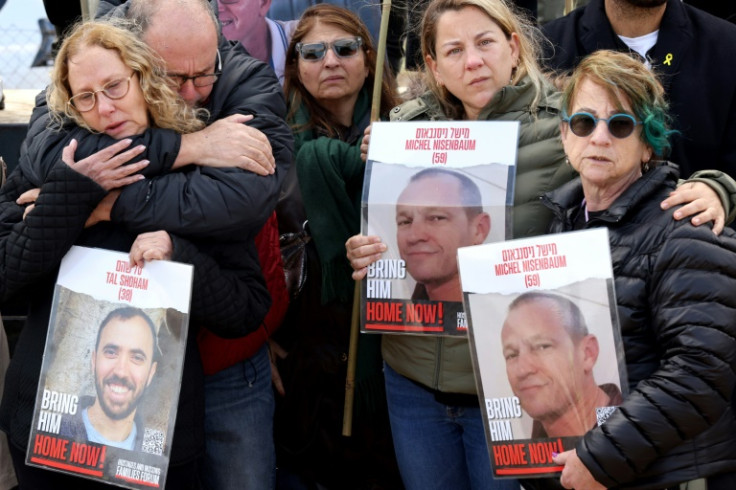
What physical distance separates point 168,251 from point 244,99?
24.1 inches

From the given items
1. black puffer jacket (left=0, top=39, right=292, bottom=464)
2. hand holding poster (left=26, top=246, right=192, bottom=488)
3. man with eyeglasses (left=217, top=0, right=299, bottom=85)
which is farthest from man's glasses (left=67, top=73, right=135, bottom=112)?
man with eyeglasses (left=217, top=0, right=299, bottom=85)

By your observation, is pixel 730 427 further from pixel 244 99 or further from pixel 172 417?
pixel 244 99

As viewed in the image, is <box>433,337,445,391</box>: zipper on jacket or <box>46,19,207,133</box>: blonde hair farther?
<box>433,337,445,391</box>: zipper on jacket

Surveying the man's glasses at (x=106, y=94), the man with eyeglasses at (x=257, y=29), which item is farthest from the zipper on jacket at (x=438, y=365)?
the man with eyeglasses at (x=257, y=29)

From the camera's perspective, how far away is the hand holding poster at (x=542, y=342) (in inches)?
95.0

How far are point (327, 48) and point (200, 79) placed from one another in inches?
28.9

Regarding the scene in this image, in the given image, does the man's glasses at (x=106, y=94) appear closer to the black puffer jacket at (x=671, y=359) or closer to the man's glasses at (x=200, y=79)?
the man's glasses at (x=200, y=79)

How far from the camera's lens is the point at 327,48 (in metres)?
3.61

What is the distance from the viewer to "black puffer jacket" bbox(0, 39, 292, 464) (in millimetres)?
2734

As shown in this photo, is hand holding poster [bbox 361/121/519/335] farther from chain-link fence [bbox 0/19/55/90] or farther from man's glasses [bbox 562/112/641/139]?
chain-link fence [bbox 0/19/55/90]

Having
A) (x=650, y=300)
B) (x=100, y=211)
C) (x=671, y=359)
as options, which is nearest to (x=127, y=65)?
(x=100, y=211)

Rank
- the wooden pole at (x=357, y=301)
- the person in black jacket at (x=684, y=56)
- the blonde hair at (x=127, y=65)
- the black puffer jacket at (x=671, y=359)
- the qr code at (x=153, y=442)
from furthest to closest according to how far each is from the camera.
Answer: the person in black jacket at (x=684, y=56), the wooden pole at (x=357, y=301), the blonde hair at (x=127, y=65), the qr code at (x=153, y=442), the black puffer jacket at (x=671, y=359)

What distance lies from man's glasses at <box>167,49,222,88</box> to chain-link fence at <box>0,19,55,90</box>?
586cm

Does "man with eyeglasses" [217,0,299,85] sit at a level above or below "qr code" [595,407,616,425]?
above
